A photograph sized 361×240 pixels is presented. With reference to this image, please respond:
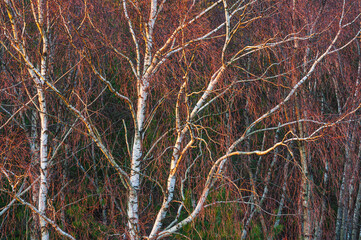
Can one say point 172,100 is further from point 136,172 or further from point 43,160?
point 43,160

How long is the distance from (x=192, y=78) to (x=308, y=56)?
188 cm

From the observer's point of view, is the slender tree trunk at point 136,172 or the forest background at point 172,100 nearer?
the slender tree trunk at point 136,172

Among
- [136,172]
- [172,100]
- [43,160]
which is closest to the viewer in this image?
[136,172]

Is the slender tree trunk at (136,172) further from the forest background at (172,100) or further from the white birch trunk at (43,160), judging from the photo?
the white birch trunk at (43,160)

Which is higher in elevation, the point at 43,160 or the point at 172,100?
the point at 172,100

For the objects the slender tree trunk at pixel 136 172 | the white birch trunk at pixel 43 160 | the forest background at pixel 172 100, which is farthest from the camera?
the white birch trunk at pixel 43 160

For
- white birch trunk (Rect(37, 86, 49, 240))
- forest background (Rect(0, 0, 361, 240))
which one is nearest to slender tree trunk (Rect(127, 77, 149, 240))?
forest background (Rect(0, 0, 361, 240))

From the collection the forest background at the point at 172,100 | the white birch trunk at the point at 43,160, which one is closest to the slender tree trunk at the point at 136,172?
the forest background at the point at 172,100

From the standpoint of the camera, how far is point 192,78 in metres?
7.05

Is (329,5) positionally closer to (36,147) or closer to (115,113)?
(115,113)

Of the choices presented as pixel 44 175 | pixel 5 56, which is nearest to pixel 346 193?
pixel 44 175

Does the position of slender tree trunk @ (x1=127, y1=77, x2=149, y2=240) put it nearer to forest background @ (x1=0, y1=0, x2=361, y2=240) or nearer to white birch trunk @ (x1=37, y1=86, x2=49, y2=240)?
forest background @ (x1=0, y1=0, x2=361, y2=240)

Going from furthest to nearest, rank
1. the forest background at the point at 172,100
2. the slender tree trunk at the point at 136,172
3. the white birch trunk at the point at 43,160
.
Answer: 1. the white birch trunk at the point at 43,160
2. the forest background at the point at 172,100
3. the slender tree trunk at the point at 136,172

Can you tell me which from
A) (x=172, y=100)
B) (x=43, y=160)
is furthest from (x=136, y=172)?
(x=172, y=100)
